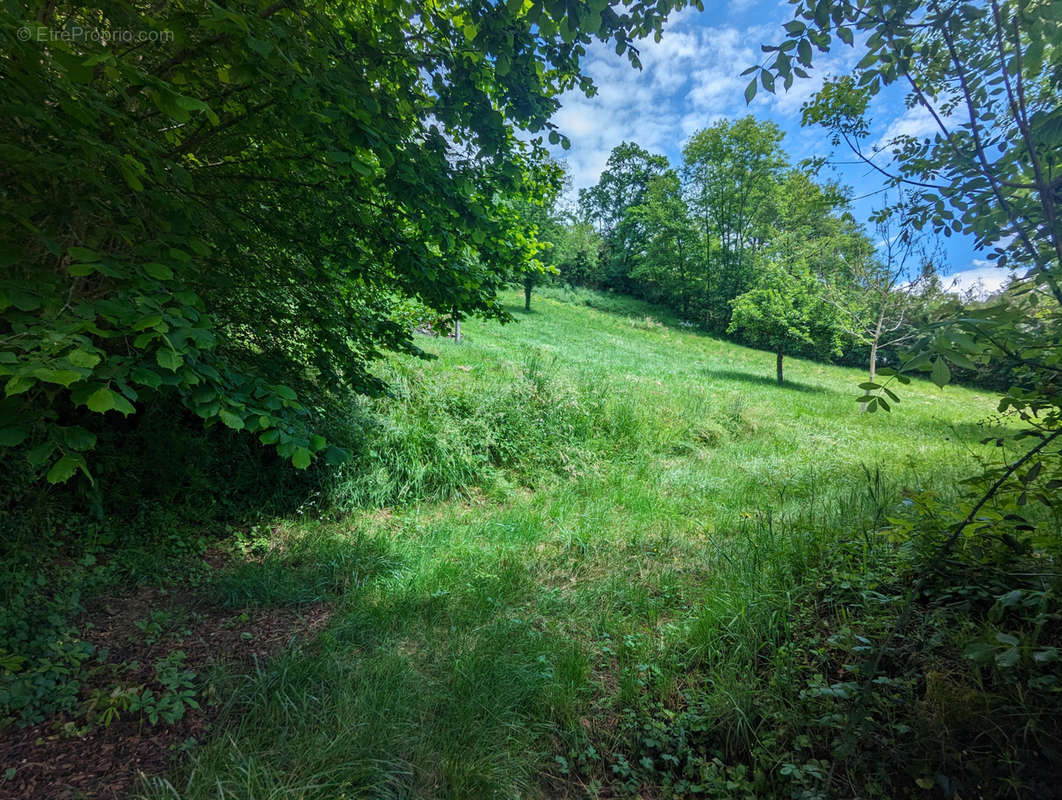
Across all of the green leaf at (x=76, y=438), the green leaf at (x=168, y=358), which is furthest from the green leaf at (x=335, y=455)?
the green leaf at (x=76, y=438)

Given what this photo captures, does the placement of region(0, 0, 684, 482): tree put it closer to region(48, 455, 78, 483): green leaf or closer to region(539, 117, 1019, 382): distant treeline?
region(48, 455, 78, 483): green leaf

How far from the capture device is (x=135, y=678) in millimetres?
2363

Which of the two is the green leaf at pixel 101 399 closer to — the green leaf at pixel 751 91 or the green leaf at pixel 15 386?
the green leaf at pixel 15 386

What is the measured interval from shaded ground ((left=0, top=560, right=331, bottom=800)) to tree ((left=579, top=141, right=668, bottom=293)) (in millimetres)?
43982

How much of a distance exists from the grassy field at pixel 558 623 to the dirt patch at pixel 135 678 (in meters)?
0.19

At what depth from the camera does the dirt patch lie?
1846mm

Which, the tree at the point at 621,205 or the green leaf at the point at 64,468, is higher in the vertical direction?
the tree at the point at 621,205

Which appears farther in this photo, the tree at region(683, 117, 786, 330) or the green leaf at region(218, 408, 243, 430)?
the tree at region(683, 117, 786, 330)

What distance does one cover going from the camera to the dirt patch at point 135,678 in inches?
72.7

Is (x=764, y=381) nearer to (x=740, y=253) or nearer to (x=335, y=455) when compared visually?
(x=335, y=455)

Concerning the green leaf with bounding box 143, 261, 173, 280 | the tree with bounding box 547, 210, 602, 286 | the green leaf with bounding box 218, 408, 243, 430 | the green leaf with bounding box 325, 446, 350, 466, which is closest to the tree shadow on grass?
the green leaf with bounding box 325, 446, 350, 466

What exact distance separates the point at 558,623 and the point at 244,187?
4.15m

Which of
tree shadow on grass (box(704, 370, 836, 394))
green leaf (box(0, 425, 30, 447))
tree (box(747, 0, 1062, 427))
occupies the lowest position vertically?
tree shadow on grass (box(704, 370, 836, 394))

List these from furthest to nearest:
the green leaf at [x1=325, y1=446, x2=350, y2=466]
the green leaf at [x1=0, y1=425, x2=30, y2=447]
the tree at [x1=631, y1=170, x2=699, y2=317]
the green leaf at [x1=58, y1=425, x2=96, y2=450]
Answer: the tree at [x1=631, y1=170, x2=699, y2=317], the green leaf at [x1=325, y1=446, x2=350, y2=466], the green leaf at [x1=58, y1=425, x2=96, y2=450], the green leaf at [x1=0, y1=425, x2=30, y2=447]
